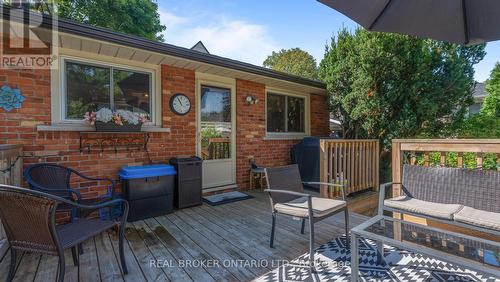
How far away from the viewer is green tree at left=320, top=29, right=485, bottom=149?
4.70 meters

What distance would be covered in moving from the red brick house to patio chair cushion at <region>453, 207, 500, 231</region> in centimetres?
368

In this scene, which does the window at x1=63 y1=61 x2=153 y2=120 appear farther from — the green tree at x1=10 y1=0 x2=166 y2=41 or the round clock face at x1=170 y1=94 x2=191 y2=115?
the green tree at x1=10 y1=0 x2=166 y2=41

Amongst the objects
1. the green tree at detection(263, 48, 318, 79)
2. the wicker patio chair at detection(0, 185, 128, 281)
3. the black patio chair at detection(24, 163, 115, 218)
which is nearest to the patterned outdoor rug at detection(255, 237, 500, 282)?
the wicker patio chair at detection(0, 185, 128, 281)

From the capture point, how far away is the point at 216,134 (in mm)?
5086

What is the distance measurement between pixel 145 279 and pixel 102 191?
2.11m

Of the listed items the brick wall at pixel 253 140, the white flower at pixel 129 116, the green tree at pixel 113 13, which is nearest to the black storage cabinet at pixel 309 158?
the brick wall at pixel 253 140

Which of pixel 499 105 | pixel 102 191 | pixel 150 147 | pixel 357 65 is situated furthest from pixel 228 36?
pixel 499 105

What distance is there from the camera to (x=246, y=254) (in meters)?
2.60

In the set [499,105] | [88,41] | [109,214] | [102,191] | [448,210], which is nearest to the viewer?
[448,210]

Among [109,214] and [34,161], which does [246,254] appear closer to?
[109,214]

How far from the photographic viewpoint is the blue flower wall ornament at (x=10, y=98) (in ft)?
9.92

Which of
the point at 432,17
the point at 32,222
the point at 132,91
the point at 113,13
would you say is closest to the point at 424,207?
the point at 432,17

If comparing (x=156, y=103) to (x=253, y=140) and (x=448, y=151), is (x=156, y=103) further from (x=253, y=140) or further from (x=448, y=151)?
(x=448, y=151)

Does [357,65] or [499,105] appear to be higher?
[357,65]
